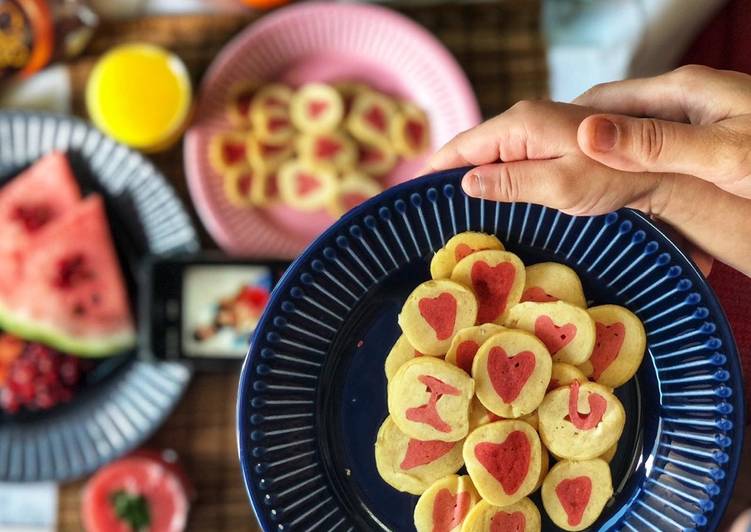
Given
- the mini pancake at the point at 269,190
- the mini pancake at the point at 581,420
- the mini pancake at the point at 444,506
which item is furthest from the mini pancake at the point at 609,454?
the mini pancake at the point at 269,190

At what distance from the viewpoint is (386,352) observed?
25.2 inches

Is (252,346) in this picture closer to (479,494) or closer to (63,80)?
(479,494)

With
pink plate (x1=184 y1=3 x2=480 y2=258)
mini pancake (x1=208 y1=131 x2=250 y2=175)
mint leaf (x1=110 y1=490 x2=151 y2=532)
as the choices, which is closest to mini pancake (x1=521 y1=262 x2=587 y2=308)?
pink plate (x1=184 y1=3 x2=480 y2=258)

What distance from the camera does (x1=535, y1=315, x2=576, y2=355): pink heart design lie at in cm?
60

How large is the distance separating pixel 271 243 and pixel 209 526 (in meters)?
0.39

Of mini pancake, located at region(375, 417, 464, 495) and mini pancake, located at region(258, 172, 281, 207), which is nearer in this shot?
mini pancake, located at region(375, 417, 464, 495)

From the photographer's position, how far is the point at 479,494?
62 centimetres

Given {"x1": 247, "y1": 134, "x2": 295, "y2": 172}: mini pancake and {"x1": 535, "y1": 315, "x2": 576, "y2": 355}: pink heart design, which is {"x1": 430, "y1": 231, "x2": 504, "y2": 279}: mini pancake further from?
{"x1": 247, "y1": 134, "x2": 295, "y2": 172}: mini pancake

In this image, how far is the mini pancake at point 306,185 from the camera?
988 mm

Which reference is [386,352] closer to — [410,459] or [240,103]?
[410,459]

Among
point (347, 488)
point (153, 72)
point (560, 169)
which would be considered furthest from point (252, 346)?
point (153, 72)

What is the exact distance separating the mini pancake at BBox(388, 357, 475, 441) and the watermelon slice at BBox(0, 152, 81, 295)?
61 cm

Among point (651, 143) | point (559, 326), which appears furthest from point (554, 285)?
point (651, 143)

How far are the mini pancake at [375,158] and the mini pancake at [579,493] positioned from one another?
52 centimetres
